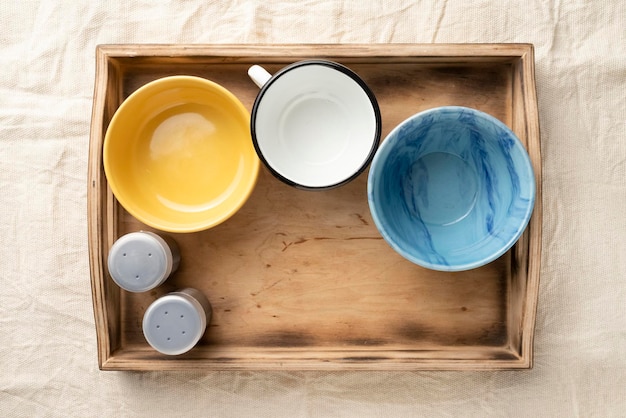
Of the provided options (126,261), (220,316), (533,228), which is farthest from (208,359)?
(533,228)

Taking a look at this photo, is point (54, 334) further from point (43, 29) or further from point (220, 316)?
point (43, 29)

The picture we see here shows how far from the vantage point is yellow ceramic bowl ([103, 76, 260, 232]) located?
2.08 ft

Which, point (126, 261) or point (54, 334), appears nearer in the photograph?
point (126, 261)

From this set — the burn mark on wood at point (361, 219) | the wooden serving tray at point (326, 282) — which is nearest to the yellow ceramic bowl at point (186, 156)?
the wooden serving tray at point (326, 282)

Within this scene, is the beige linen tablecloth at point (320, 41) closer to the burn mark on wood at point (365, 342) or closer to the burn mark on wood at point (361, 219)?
the burn mark on wood at point (365, 342)

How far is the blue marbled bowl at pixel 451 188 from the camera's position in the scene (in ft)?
1.88

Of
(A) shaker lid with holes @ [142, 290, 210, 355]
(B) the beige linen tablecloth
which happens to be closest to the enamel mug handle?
(B) the beige linen tablecloth

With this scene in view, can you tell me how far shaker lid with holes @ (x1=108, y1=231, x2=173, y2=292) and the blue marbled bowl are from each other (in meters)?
0.25

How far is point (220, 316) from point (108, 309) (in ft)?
0.44

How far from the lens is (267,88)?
1.97 ft

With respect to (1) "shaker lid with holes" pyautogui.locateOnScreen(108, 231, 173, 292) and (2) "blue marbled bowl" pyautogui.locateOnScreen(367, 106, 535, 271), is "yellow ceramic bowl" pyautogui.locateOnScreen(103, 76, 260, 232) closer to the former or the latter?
(1) "shaker lid with holes" pyautogui.locateOnScreen(108, 231, 173, 292)

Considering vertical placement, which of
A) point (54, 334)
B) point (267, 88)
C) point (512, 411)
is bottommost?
point (512, 411)

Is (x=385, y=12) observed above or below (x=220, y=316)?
above

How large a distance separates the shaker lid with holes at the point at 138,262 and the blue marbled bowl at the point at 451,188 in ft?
0.82
